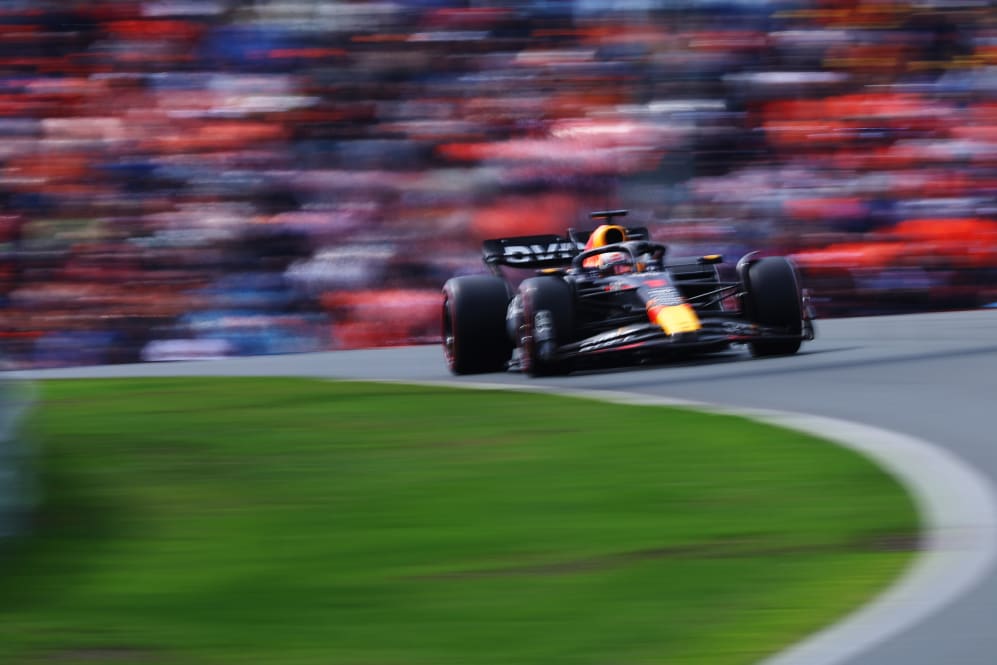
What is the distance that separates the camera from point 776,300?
870cm

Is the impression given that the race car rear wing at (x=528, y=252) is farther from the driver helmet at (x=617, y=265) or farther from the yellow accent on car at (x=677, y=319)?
the yellow accent on car at (x=677, y=319)

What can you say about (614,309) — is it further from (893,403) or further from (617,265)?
(893,403)

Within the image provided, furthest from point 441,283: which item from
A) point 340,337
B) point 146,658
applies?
point 146,658

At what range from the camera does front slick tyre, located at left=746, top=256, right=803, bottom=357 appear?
8.69 meters

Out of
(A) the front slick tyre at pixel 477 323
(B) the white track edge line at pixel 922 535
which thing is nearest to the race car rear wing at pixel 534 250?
(A) the front slick tyre at pixel 477 323

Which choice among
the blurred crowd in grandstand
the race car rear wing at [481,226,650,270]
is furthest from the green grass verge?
the blurred crowd in grandstand

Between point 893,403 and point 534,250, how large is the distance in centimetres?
322

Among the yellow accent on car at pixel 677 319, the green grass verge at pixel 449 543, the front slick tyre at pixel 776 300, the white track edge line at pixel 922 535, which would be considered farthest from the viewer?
the front slick tyre at pixel 776 300

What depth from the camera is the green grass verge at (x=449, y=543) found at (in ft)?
10.6

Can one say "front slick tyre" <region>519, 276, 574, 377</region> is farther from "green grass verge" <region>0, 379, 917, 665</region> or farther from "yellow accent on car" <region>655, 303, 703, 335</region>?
"green grass verge" <region>0, 379, 917, 665</region>

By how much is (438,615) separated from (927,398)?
3.86 metres

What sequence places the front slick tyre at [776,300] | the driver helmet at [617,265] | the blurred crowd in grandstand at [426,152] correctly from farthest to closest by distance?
the blurred crowd in grandstand at [426,152]
the driver helmet at [617,265]
the front slick tyre at [776,300]

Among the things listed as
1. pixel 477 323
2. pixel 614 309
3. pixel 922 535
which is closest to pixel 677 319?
pixel 614 309

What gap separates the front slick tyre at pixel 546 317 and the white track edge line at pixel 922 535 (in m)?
1.97
